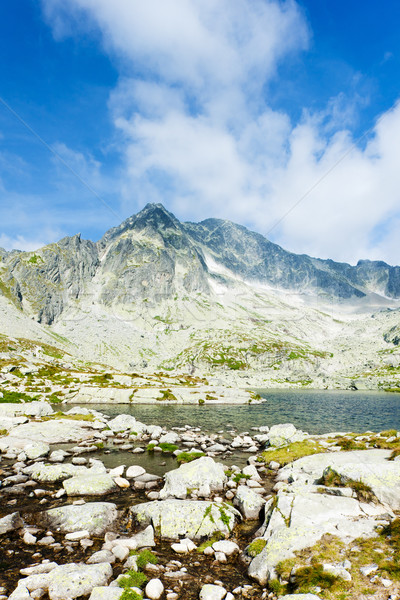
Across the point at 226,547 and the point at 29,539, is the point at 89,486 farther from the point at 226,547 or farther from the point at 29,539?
the point at 226,547

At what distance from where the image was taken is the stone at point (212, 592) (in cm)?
1257

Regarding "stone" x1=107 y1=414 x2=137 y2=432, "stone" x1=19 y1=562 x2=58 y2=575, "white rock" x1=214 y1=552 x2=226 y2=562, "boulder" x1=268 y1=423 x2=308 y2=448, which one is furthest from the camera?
"stone" x1=107 y1=414 x2=137 y2=432

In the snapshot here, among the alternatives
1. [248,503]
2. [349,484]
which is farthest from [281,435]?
[349,484]

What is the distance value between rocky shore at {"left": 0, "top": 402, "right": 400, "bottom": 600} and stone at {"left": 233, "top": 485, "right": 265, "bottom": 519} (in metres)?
0.09

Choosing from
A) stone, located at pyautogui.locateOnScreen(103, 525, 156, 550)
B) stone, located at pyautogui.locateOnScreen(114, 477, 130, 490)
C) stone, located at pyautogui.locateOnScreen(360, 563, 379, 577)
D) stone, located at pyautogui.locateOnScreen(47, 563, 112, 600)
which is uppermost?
stone, located at pyautogui.locateOnScreen(360, 563, 379, 577)

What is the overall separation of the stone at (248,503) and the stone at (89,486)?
10.2 m

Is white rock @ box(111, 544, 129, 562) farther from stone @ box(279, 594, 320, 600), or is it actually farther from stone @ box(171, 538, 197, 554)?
stone @ box(279, 594, 320, 600)

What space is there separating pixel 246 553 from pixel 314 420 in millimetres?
59249

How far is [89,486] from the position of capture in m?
24.1

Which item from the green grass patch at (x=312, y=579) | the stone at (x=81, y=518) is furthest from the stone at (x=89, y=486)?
the green grass patch at (x=312, y=579)

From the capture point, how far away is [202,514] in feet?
61.9

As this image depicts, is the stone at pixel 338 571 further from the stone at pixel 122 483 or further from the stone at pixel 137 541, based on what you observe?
the stone at pixel 122 483

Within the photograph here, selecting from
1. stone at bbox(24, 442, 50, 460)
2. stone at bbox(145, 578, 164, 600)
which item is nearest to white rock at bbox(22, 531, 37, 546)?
stone at bbox(145, 578, 164, 600)

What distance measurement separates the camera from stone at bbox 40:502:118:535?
1819 centimetres
